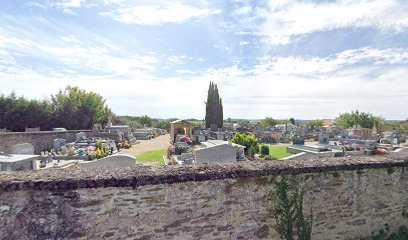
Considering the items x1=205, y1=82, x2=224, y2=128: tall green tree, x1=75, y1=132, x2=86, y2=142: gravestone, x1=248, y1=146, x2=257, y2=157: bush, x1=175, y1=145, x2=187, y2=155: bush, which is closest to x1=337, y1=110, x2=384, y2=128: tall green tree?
x1=205, y1=82, x2=224, y2=128: tall green tree

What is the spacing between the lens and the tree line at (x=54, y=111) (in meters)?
27.3

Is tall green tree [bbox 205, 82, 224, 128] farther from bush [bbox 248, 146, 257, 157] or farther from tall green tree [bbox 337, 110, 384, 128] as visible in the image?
bush [bbox 248, 146, 257, 157]

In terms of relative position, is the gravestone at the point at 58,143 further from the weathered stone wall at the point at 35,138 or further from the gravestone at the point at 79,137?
the gravestone at the point at 79,137

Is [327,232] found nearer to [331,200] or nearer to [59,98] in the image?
[331,200]

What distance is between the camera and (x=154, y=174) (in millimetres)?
4102

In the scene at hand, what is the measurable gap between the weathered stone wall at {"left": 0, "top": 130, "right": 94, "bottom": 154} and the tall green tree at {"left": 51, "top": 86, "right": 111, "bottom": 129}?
315 inches

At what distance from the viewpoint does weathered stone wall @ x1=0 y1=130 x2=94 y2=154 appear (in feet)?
62.1

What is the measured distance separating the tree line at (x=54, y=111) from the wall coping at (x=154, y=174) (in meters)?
29.0

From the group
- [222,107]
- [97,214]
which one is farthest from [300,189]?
[222,107]

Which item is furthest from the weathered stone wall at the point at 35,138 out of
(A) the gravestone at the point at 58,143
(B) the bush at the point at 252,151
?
(B) the bush at the point at 252,151

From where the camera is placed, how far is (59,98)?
1253 inches

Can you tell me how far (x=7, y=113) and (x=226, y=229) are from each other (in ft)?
101

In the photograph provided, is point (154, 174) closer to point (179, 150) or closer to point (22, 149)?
point (22, 149)

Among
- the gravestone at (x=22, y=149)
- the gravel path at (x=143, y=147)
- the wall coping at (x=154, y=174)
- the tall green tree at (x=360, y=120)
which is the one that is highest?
the tall green tree at (x=360, y=120)
